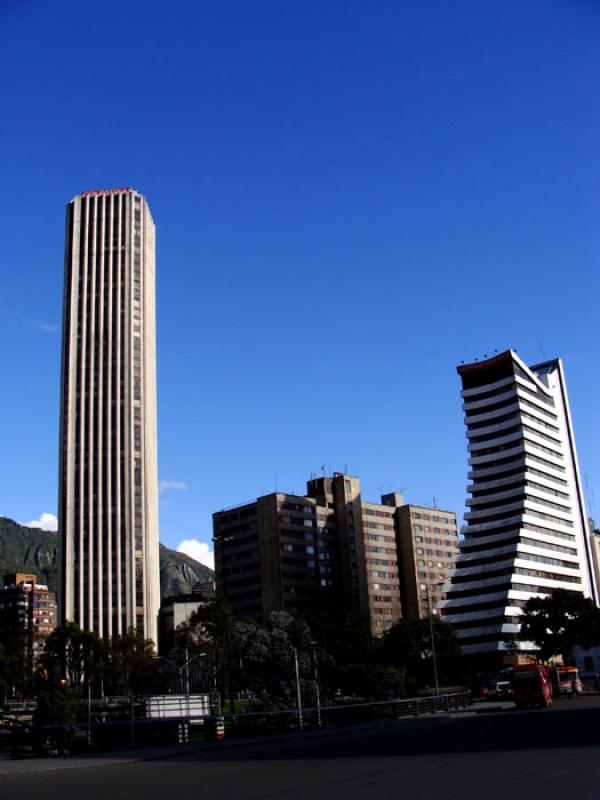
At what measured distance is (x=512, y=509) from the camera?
154m

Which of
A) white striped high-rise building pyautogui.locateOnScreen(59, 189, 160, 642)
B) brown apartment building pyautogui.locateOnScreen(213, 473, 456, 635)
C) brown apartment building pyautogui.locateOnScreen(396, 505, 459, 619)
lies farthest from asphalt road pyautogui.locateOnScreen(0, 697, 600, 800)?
brown apartment building pyautogui.locateOnScreen(396, 505, 459, 619)

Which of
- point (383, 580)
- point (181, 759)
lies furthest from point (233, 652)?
point (383, 580)

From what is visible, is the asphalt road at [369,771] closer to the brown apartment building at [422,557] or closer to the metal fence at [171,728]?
the metal fence at [171,728]

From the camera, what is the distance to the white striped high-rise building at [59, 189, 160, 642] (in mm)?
132875

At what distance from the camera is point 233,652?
64.7 m

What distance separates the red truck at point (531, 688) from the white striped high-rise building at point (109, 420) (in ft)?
278

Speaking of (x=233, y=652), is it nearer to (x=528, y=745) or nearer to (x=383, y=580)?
(x=528, y=745)

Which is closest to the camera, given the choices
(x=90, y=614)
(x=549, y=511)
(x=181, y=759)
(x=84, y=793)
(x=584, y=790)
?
(x=584, y=790)

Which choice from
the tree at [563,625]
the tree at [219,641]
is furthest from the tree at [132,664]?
the tree at [563,625]

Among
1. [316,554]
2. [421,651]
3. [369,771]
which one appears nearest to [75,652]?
[421,651]

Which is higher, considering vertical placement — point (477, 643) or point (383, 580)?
point (383, 580)

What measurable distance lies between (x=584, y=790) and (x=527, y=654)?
437 ft

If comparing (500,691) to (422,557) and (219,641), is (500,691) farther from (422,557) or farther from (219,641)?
(422,557)

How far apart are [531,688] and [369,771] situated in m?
34.8
